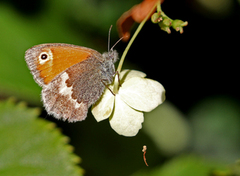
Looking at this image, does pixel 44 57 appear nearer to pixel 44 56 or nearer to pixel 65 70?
pixel 44 56

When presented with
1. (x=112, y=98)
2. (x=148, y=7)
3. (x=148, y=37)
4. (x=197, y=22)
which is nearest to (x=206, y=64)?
(x=197, y=22)

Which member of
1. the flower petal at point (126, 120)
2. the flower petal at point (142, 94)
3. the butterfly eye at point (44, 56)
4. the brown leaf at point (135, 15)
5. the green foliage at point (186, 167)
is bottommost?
the green foliage at point (186, 167)

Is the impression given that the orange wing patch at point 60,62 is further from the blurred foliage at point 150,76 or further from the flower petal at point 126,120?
the blurred foliage at point 150,76

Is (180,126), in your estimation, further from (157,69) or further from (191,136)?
(157,69)

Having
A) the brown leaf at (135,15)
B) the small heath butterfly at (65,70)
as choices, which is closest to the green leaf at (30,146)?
the small heath butterfly at (65,70)

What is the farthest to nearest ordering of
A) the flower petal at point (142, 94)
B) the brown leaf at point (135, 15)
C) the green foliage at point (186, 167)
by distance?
the green foliage at point (186, 167), the brown leaf at point (135, 15), the flower petal at point (142, 94)

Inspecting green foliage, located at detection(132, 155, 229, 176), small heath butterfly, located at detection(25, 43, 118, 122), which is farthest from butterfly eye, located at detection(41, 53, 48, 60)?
green foliage, located at detection(132, 155, 229, 176)

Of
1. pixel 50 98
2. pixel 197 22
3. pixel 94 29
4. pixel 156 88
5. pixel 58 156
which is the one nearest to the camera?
pixel 156 88

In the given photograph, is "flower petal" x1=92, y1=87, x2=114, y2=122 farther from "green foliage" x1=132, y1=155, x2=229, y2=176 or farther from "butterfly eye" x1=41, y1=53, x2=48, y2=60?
"green foliage" x1=132, y1=155, x2=229, y2=176
